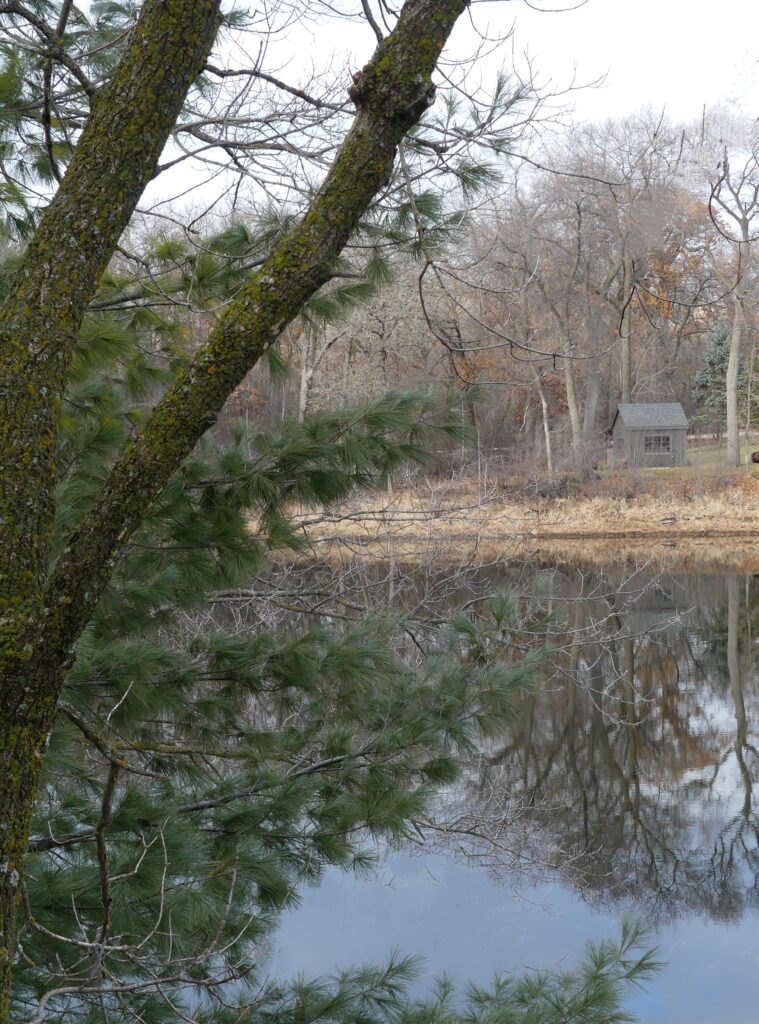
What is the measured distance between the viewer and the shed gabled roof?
28.7 m

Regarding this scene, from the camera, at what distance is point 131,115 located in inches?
68.2

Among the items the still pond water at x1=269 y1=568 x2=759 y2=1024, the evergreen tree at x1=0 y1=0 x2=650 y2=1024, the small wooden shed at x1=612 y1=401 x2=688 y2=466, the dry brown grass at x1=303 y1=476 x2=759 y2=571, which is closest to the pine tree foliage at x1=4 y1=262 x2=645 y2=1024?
the evergreen tree at x1=0 y1=0 x2=650 y2=1024

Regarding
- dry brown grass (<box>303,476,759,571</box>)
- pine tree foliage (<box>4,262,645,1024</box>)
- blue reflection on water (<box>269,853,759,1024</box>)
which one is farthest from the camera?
dry brown grass (<box>303,476,759,571</box>)

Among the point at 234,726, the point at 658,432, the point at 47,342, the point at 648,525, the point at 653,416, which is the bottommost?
the point at 648,525

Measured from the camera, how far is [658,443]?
28.9 m

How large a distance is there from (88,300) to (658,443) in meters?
28.5

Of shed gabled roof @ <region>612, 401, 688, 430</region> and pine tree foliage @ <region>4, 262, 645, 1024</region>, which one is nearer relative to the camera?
pine tree foliage @ <region>4, 262, 645, 1024</region>

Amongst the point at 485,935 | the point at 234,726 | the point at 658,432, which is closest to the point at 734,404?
the point at 658,432

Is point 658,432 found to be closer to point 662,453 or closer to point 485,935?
point 662,453

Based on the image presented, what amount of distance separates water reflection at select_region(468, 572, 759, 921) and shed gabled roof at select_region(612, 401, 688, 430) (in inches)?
649

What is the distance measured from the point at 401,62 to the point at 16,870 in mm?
Answer: 1461

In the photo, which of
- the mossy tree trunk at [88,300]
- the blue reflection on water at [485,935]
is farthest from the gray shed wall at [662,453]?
the mossy tree trunk at [88,300]

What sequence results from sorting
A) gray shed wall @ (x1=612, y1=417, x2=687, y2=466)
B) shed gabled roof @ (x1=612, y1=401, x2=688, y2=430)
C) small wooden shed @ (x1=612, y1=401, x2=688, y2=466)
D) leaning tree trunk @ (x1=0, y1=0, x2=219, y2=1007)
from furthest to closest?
shed gabled roof @ (x1=612, y1=401, x2=688, y2=430) < small wooden shed @ (x1=612, y1=401, x2=688, y2=466) < gray shed wall @ (x1=612, y1=417, x2=687, y2=466) < leaning tree trunk @ (x1=0, y1=0, x2=219, y2=1007)

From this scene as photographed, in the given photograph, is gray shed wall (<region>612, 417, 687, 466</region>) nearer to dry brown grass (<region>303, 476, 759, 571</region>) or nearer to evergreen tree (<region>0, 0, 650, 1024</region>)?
dry brown grass (<region>303, 476, 759, 571</region>)
